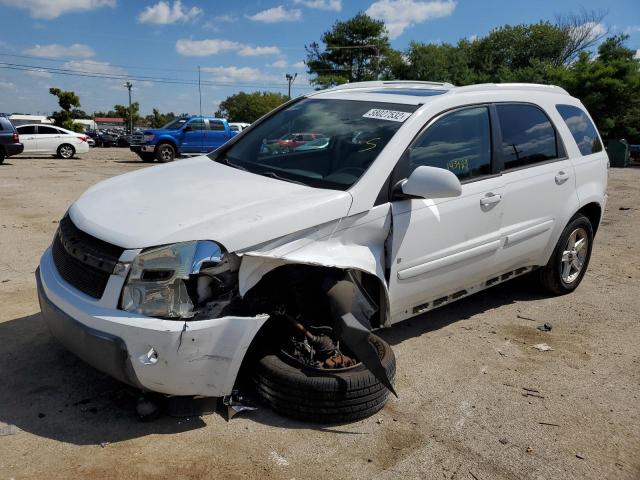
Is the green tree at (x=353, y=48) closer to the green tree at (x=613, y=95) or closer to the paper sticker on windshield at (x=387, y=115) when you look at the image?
the green tree at (x=613, y=95)

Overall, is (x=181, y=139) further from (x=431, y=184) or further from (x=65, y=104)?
(x=65, y=104)

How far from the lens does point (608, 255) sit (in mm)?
6938

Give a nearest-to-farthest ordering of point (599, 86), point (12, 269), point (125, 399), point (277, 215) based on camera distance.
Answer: point (277, 215) → point (125, 399) → point (12, 269) → point (599, 86)

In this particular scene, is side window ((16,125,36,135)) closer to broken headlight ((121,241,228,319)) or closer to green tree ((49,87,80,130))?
broken headlight ((121,241,228,319))

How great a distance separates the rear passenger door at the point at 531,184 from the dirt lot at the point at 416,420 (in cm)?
68

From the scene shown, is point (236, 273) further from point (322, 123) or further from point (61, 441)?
point (322, 123)

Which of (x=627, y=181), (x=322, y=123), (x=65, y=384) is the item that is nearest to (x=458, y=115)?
(x=322, y=123)

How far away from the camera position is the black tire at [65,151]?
22016 millimetres

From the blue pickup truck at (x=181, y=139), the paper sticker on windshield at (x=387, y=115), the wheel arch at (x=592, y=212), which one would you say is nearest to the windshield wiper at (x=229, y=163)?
the paper sticker on windshield at (x=387, y=115)

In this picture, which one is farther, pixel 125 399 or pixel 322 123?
pixel 322 123

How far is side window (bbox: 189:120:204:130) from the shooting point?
2119cm

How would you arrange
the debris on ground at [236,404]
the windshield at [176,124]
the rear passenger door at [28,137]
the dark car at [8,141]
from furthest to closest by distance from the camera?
the windshield at [176,124] → the rear passenger door at [28,137] → the dark car at [8,141] → the debris on ground at [236,404]

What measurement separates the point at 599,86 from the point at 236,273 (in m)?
33.3

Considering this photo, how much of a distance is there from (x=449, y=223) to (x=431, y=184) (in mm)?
535
